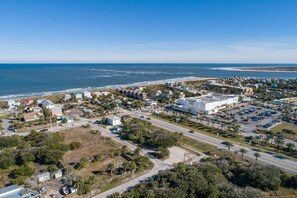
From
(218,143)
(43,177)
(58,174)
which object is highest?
(43,177)

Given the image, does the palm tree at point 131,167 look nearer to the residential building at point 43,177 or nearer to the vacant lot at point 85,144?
the vacant lot at point 85,144

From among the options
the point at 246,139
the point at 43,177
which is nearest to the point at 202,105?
the point at 246,139

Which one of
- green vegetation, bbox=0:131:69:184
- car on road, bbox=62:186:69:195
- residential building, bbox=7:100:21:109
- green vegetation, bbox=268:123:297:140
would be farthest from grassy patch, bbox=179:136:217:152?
residential building, bbox=7:100:21:109

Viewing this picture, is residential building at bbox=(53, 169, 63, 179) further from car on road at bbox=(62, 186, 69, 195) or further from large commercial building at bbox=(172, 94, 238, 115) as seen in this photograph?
large commercial building at bbox=(172, 94, 238, 115)

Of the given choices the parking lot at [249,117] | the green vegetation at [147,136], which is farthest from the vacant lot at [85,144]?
the parking lot at [249,117]

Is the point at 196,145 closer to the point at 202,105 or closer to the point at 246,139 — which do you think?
the point at 246,139

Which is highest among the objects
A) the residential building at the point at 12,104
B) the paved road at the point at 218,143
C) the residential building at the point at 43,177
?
the residential building at the point at 12,104

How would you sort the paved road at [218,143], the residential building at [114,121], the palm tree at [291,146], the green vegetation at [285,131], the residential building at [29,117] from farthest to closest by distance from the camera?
the residential building at [29,117], the residential building at [114,121], the green vegetation at [285,131], the palm tree at [291,146], the paved road at [218,143]
